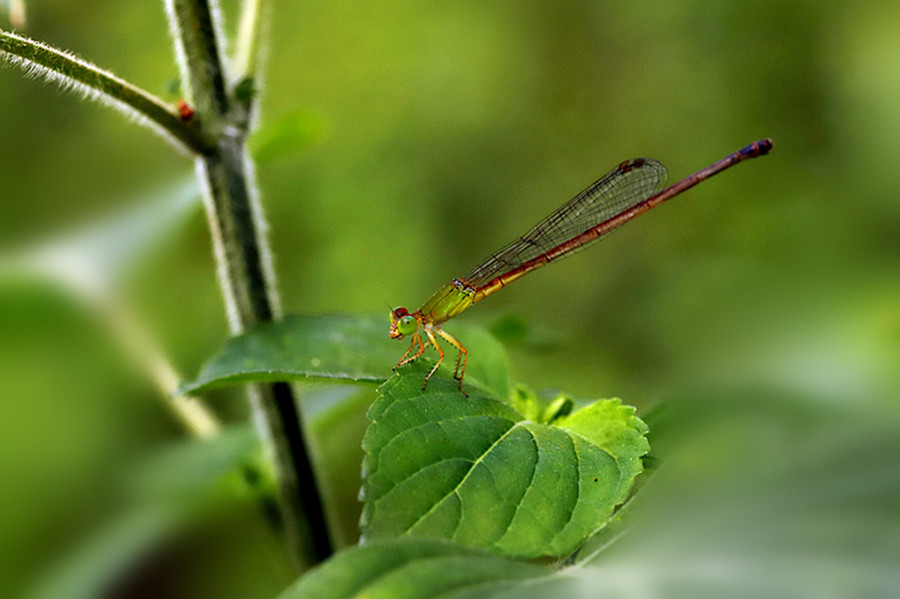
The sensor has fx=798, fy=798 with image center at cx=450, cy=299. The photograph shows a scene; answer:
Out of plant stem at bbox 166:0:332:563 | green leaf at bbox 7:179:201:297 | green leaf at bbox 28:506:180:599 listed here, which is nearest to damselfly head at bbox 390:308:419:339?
plant stem at bbox 166:0:332:563

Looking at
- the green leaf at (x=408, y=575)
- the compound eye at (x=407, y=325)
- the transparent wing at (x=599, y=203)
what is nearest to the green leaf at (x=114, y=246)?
the compound eye at (x=407, y=325)

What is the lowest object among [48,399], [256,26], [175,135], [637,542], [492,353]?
[637,542]

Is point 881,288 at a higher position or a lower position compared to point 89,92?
lower

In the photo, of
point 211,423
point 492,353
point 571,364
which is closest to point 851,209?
point 571,364

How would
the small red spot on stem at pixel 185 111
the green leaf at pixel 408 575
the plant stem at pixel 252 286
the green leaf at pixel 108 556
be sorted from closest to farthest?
the green leaf at pixel 408 575, the small red spot on stem at pixel 185 111, the plant stem at pixel 252 286, the green leaf at pixel 108 556

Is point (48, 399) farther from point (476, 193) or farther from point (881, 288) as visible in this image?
point (881, 288)

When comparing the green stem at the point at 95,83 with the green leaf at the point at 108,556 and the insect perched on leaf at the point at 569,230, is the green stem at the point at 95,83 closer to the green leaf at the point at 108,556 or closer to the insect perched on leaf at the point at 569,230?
the insect perched on leaf at the point at 569,230

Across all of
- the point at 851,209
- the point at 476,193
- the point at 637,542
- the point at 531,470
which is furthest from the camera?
the point at 476,193

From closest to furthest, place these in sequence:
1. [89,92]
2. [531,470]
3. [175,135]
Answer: [531,470] < [89,92] < [175,135]
